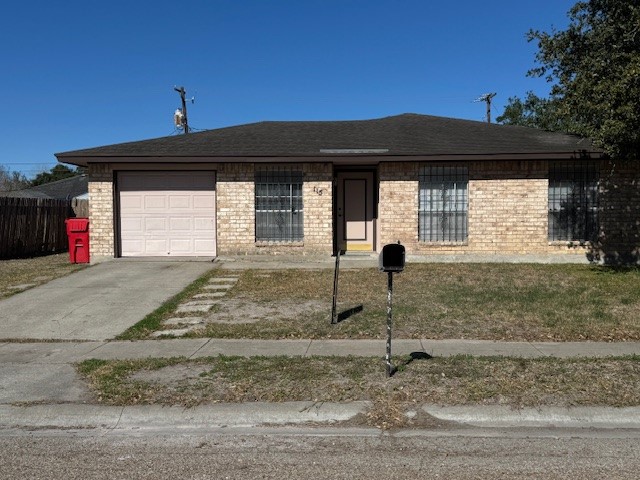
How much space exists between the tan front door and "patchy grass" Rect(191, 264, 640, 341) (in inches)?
123

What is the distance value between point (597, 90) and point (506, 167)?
3.94m

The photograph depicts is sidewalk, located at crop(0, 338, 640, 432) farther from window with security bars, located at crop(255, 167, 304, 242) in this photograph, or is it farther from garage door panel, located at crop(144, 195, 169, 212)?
garage door panel, located at crop(144, 195, 169, 212)

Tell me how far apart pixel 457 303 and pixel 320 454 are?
588 cm

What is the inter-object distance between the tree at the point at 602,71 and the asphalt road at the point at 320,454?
26.7 feet

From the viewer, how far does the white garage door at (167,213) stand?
50.6ft

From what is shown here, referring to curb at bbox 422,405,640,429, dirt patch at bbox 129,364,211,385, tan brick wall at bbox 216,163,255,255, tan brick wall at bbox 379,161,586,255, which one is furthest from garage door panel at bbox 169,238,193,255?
curb at bbox 422,405,640,429

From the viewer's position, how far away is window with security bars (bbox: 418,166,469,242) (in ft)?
49.7

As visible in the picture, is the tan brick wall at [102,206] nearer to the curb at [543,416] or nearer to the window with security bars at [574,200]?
the window with security bars at [574,200]

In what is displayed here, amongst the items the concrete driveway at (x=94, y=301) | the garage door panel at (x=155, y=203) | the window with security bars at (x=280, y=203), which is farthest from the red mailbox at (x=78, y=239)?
the window with security bars at (x=280, y=203)

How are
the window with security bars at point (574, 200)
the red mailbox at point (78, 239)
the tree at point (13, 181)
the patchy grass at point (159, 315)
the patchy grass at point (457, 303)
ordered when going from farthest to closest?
the tree at point (13, 181) < the red mailbox at point (78, 239) < the window with security bars at point (574, 200) < the patchy grass at point (159, 315) < the patchy grass at point (457, 303)

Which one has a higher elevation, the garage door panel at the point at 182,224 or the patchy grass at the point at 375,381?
the garage door panel at the point at 182,224

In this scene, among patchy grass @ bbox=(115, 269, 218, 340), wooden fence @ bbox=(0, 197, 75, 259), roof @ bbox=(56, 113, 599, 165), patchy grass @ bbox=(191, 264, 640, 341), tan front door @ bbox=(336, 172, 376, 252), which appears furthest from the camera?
wooden fence @ bbox=(0, 197, 75, 259)

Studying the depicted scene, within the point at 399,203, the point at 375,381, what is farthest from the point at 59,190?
the point at 375,381

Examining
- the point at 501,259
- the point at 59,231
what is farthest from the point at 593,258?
the point at 59,231
